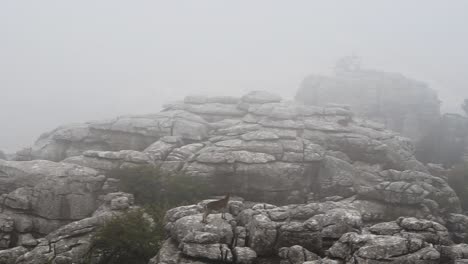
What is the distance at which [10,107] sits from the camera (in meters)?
154

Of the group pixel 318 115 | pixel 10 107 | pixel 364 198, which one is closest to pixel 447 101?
pixel 318 115

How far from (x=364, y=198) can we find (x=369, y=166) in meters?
8.42

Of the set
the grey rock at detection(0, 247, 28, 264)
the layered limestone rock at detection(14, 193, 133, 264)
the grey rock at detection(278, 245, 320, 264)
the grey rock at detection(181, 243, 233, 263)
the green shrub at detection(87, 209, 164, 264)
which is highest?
the grey rock at detection(181, 243, 233, 263)

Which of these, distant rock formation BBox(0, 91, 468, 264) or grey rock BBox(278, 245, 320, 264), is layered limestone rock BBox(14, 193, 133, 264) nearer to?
distant rock formation BBox(0, 91, 468, 264)

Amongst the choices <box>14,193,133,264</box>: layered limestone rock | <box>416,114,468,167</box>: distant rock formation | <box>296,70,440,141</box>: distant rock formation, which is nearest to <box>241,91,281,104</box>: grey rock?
<box>296,70,440,141</box>: distant rock formation

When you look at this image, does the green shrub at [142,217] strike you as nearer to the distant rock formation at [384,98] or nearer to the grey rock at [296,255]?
the grey rock at [296,255]

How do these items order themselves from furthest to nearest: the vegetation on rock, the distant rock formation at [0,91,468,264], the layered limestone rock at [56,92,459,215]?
the vegetation on rock
the layered limestone rock at [56,92,459,215]
the distant rock formation at [0,91,468,264]

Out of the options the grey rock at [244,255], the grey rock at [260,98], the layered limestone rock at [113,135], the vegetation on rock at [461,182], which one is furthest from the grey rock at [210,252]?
the grey rock at [260,98]

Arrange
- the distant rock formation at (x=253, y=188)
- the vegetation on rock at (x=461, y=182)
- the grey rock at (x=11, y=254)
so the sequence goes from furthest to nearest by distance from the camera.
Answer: the vegetation on rock at (x=461, y=182), the grey rock at (x=11, y=254), the distant rock formation at (x=253, y=188)

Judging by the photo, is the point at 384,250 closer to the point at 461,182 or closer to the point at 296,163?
the point at 296,163

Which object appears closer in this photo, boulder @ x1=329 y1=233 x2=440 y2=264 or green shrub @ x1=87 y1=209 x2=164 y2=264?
boulder @ x1=329 y1=233 x2=440 y2=264

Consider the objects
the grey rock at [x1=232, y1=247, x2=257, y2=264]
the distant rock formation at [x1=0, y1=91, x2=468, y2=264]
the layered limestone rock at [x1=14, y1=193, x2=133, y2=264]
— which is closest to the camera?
the grey rock at [x1=232, y1=247, x2=257, y2=264]

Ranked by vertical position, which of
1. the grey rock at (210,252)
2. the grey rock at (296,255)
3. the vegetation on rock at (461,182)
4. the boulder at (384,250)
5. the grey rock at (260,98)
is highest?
the grey rock at (260,98)

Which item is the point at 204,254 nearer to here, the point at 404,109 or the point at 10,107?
the point at 404,109
